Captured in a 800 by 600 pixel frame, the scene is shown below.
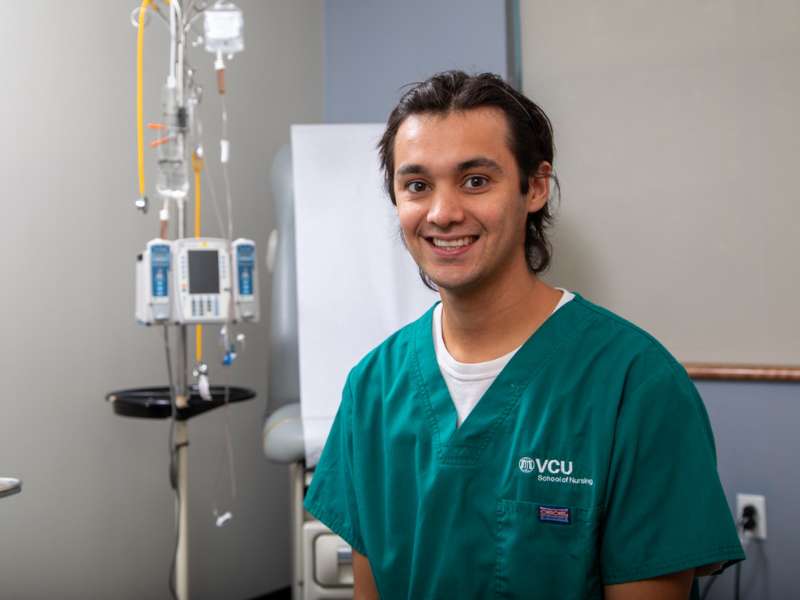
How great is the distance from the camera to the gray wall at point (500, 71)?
6.88ft

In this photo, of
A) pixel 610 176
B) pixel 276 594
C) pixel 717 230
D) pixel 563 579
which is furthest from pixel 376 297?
pixel 563 579

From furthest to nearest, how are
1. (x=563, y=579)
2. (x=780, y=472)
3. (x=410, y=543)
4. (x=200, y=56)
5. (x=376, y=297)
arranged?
(x=200, y=56)
(x=376, y=297)
(x=780, y=472)
(x=410, y=543)
(x=563, y=579)

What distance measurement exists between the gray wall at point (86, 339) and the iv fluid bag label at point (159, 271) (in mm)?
431

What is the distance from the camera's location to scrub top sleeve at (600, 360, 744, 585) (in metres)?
0.97

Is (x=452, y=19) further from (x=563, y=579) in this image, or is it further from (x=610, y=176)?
(x=563, y=579)

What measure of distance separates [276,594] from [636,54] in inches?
75.7

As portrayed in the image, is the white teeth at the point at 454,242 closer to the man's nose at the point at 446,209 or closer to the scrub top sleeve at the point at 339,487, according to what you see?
the man's nose at the point at 446,209

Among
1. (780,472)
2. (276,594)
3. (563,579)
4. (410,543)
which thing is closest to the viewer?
(563,579)

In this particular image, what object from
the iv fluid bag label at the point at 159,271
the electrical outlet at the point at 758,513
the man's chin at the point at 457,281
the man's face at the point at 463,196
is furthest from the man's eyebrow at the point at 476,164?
the electrical outlet at the point at 758,513

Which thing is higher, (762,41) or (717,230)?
(762,41)

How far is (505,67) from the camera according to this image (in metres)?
2.58

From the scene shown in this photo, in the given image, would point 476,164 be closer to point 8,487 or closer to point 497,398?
point 497,398

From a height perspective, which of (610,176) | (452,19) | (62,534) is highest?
(452,19)

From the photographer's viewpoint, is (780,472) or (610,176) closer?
(780,472)
